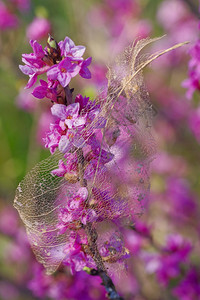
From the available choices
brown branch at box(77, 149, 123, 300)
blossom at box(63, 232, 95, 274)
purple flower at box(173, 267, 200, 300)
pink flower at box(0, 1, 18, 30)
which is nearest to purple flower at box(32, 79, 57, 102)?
brown branch at box(77, 149, 123, 300)

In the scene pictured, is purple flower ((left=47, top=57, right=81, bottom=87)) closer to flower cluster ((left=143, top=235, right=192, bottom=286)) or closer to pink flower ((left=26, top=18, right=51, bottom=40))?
flower cluster ((left=143, top=235, right=192, bottom=286))

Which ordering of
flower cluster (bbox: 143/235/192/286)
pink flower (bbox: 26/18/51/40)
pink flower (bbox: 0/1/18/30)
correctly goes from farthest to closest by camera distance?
pink flower (bbox: 0/1/18/30) → pink flower (bbox: 26/18/51/40) → flower cluster (bbox: 143/235/192/286)

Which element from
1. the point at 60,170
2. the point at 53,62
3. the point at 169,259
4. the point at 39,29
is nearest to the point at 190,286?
the point at 169,259

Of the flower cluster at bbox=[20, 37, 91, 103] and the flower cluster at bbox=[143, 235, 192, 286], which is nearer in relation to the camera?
the flower cluster at bbox=[20, 37, 91, 103]

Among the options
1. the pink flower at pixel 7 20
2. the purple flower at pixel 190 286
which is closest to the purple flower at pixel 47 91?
the purple flower at pixel 190 286

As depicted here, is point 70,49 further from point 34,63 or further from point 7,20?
point 7,20

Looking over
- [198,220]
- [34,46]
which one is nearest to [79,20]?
[198,220]

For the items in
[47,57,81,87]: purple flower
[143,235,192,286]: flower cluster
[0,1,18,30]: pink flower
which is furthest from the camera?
[0,1,18,30]: pink flower

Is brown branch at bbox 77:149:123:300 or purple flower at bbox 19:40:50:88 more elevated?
purple flower at bbox 19:40:50:88

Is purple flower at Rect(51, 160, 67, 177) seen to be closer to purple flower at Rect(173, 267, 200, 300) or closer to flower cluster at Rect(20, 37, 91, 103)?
flower cluster at Rect(20, 37, 91, 103)

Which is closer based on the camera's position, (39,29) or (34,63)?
(34,63)

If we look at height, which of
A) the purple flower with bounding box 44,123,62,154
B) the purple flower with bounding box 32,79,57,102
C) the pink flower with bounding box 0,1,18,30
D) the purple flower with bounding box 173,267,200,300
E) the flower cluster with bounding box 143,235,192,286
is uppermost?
the pink flower with bounding box 0,1,18,30

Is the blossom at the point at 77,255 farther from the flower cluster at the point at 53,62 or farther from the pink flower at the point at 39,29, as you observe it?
the pink flower at the point at 39,29
